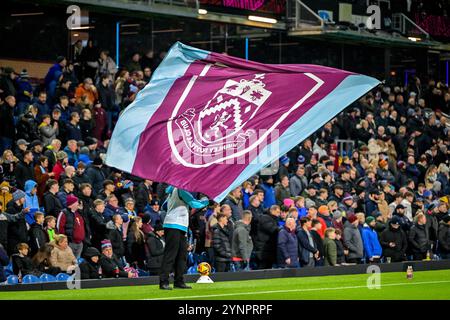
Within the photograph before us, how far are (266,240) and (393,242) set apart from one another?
15.2 feet

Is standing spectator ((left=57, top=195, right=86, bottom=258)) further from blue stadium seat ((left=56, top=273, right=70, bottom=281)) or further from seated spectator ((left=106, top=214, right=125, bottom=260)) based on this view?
blue stadium seat ((left=56, top=273, right=70, bottom=281))

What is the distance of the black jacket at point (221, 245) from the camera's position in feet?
78.7

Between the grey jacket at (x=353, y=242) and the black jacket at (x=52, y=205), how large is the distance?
800cm

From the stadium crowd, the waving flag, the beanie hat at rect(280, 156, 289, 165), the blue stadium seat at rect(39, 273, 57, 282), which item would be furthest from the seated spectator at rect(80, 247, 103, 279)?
the beanie hat at rect(280, 156, 289, 165)

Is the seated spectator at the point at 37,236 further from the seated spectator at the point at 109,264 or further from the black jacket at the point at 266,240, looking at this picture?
the black jacket at the point at 266,240

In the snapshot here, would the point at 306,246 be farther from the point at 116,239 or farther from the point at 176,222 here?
the point at 176,222

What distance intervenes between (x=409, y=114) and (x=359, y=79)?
23962 millimetres

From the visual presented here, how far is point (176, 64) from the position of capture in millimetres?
17281

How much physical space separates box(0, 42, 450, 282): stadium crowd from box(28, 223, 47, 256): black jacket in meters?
0.03

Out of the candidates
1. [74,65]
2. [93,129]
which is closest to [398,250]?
[93,129]

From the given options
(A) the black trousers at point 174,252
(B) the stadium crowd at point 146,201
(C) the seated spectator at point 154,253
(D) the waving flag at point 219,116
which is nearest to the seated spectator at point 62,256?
(B) the stadium crowd at point 146,201

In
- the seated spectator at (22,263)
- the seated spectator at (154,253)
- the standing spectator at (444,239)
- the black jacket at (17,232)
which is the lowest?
the standing spectator at (444,239)

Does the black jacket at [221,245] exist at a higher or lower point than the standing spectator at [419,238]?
higher
